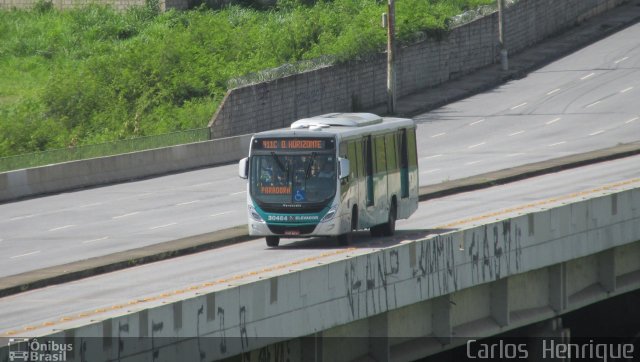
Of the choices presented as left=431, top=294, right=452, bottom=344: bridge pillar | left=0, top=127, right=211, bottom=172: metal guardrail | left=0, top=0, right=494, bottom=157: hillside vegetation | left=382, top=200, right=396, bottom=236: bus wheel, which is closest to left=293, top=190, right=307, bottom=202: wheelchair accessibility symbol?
left=382, top=200, right=396, bottom=236: bus wheel

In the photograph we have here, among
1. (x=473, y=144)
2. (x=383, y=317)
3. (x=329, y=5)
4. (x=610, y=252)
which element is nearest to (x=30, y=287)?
(x=383, y=317)

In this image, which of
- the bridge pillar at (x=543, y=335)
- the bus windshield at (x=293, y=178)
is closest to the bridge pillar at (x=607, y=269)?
the bridge pillar at (x=543, y=335)

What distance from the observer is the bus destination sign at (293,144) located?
30.4m

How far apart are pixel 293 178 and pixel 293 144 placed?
2.73 feet

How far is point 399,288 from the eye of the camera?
23.8m

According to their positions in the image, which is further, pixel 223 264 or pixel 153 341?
pixel 223 264

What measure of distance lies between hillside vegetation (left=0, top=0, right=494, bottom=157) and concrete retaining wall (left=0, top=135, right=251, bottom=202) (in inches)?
112

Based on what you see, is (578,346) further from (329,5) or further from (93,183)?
(329,5)

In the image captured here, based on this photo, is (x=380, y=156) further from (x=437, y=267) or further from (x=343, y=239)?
(x=437, y=267)

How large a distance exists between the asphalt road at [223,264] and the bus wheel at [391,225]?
1.08 ft

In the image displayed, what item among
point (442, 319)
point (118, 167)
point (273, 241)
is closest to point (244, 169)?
point (273, 241)

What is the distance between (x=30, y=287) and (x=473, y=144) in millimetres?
35122

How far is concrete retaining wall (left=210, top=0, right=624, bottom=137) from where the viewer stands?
198 feet

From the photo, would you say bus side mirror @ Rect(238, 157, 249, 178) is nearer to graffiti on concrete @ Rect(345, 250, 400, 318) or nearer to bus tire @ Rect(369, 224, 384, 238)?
bus tire @ Rect(369, 224, 384, 238)
